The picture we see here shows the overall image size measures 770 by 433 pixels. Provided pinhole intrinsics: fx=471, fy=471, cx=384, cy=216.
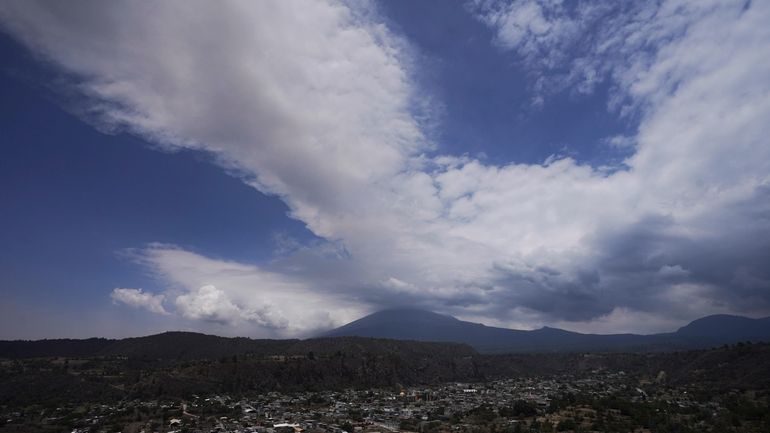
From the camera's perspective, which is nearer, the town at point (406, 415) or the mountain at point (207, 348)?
the town at point (406, 415)

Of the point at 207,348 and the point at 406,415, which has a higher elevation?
the point at 207,348

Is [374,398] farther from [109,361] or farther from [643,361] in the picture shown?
[643,361]

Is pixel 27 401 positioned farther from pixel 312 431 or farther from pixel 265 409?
pixel 312 431

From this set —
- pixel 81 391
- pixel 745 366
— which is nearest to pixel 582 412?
pixel 745 366

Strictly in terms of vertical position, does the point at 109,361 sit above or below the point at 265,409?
above

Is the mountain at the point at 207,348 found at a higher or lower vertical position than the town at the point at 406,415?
higher

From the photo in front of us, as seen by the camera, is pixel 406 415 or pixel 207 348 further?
pixel 207 348

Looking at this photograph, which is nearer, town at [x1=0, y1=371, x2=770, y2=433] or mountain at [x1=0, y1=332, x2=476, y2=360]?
town at [x1=0, y1=371, x2=770, y2=433]

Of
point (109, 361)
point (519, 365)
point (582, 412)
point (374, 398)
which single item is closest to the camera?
point (582, 412)

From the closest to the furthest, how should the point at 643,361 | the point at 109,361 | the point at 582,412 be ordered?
the point at 582,412, the point at 109,361, the point at 643,361

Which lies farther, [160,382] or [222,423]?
[160,382]

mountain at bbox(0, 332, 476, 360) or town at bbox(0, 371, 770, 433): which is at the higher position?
mountain at bbox(0, 332, 476, 360)
